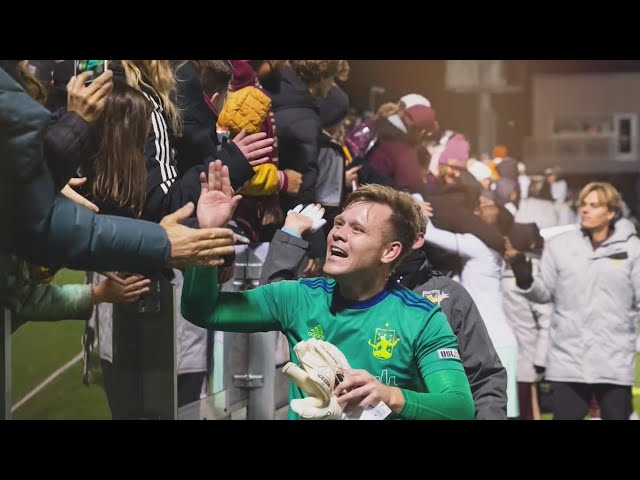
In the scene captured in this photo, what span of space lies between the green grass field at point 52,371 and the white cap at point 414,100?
1.42 meters

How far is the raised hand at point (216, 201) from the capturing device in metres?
4.37

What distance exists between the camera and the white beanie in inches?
207

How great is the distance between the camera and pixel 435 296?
4641mm

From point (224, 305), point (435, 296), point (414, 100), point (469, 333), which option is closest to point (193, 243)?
point (224, 305)

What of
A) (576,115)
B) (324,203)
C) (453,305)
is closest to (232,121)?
(324,203)

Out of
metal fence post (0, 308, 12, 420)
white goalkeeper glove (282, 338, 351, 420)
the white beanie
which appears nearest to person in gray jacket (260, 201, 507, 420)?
white goalkeeper glove (282, 338, 351, 420)

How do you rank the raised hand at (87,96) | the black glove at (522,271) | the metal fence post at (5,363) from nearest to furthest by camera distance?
the raised hand at (87,96)
the metal fence post at (5,363)
the black glove at (522,271)

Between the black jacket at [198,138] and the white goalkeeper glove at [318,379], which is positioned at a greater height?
the black jacket at [198,138]

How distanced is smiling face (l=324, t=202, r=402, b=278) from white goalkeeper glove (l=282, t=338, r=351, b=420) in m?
0.28

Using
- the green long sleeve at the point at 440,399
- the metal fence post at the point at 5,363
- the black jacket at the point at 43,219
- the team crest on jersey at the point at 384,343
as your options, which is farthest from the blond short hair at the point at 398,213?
the metal fence post at the point at 5,363

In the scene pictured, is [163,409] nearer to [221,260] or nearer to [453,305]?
[221,260]

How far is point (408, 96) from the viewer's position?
16.7 feet

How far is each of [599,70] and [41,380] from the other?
2.46 metres

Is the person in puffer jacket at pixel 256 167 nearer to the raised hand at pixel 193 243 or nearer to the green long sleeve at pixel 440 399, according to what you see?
the raised hand at pixel 193 243
